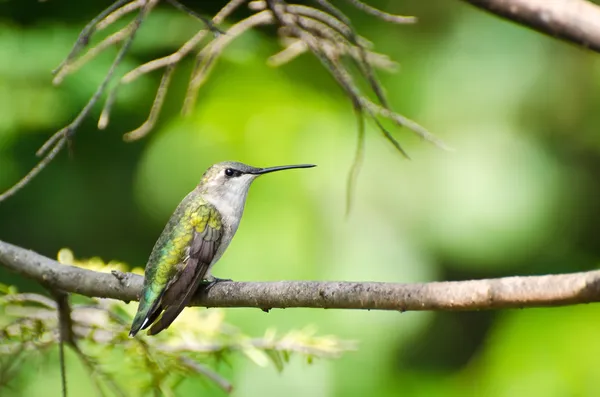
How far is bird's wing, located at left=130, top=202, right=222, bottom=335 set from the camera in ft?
7.45

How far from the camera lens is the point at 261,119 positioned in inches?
144

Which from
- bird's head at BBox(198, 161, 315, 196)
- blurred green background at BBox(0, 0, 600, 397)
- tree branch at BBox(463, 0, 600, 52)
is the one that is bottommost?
blurred green background at BBox(0, 0, 600, 397)

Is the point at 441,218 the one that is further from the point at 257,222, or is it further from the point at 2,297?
the point at 2,297

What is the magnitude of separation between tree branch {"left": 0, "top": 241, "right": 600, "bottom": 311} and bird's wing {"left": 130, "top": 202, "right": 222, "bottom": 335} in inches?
2.5

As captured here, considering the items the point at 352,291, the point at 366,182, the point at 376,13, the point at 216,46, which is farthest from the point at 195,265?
the point at 366,182

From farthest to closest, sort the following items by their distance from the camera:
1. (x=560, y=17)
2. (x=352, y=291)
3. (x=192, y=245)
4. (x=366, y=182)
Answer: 1. (x=366, y=182)
2. (x=192, y=245)
3. (x=352, y=291)
4. (x=560, y=17)

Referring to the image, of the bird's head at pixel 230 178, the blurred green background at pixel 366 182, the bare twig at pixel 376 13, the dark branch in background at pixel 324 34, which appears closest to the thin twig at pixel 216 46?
the dark branch in background at pixel 324 34

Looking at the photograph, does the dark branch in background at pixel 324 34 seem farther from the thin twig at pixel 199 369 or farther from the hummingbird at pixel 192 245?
the thin twig at pixel 199 369

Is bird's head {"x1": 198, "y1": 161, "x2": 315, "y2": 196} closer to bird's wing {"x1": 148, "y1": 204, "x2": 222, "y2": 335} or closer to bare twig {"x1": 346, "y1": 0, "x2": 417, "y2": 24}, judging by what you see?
bird's wing {"x1": 148, "y1": 204, "x2": 222, "y2": 335}

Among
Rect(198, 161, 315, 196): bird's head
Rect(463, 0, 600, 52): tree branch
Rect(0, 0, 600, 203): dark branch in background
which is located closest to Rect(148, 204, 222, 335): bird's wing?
Rect(198, 161, 315, 196): bird's head

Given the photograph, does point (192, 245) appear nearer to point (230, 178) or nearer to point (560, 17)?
point (230, 178)

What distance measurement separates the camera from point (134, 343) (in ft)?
8.13

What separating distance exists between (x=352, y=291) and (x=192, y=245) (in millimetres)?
1090

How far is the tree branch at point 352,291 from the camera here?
4.00ft
